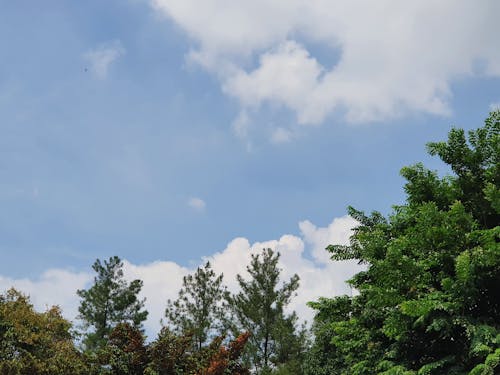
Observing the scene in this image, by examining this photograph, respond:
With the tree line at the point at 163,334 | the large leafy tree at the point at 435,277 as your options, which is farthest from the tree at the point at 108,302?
the large leafy tree at the point at 435,277

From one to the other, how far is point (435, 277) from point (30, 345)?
21142 mm

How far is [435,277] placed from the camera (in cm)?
1184

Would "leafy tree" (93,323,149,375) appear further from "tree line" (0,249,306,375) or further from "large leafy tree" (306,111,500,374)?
"large leafy tree" (306,111,500,374)

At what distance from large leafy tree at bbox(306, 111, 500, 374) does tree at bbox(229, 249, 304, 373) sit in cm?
2116

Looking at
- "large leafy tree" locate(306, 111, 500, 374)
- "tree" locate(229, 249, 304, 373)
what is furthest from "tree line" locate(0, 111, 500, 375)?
"tree" locate(229, 249, 304, 373)

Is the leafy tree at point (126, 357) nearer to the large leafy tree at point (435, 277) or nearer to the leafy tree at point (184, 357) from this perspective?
the leafy tree at point (184, 357)

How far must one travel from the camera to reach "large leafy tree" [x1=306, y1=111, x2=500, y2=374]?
34.7 feet

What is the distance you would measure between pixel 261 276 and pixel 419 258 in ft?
89.8

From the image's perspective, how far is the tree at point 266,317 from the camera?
3484 centimetres

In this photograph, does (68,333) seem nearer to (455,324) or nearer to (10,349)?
(10,349)

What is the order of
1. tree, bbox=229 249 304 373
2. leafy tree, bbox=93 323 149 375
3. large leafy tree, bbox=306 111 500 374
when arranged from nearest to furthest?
large leafy tree, bbox=306 111 500 374 → leafy tree, bbox=93 323 149 375 → tree, bbox=229 249 304 373

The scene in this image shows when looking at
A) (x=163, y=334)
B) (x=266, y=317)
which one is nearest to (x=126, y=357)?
(x=163, y=334)

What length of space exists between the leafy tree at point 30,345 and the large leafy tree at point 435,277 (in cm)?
1549

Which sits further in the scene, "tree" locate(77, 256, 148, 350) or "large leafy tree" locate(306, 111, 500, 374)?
"tree" locate(77, 256, 148, 350)
